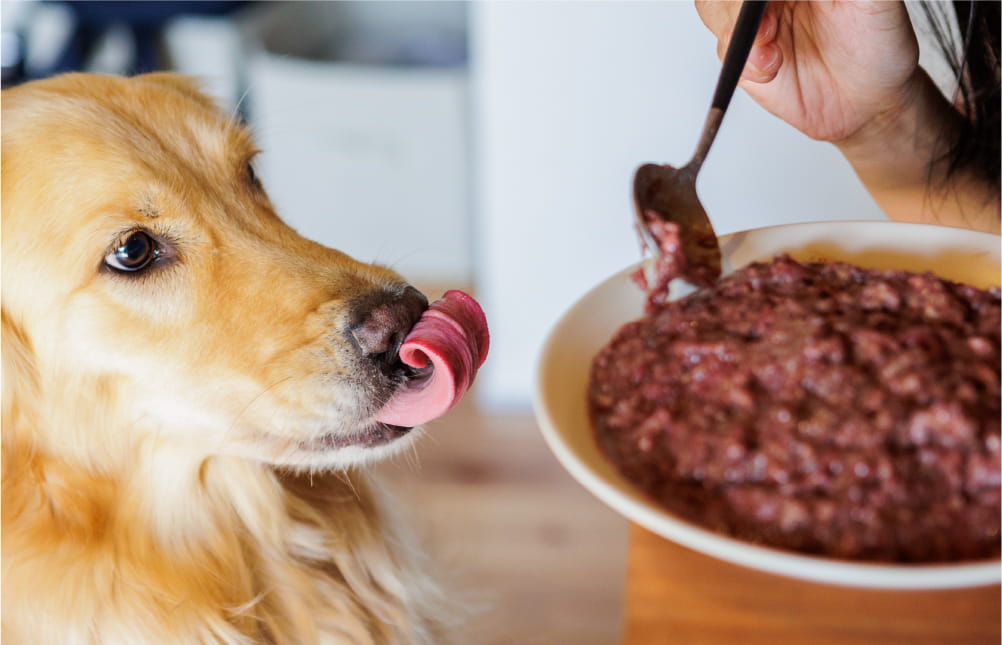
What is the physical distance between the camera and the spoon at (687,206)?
2.69 feet

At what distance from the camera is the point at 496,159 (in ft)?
6.43

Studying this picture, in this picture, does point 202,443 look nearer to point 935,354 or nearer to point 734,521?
point 734,521

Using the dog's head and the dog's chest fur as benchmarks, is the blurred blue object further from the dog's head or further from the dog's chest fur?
the dog's chest fur

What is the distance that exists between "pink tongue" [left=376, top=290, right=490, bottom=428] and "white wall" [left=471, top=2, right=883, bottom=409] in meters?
0.39

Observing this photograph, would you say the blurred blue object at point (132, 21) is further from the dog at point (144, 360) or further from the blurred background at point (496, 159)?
the dog at point (144, 360)

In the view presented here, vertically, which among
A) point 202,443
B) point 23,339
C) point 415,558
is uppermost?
point 23,339

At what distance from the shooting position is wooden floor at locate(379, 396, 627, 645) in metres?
1.96

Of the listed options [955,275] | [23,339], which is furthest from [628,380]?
[23,339]

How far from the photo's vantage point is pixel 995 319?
729 mm

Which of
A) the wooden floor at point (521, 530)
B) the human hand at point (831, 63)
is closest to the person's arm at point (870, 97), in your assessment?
the human hand at point (831, 63)

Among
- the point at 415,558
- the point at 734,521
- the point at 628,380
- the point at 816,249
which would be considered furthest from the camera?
the point at 415,558

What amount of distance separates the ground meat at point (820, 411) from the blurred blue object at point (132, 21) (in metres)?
2.84

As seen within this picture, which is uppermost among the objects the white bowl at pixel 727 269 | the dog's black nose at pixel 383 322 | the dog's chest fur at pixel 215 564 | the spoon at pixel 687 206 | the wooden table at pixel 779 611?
the spoon at pixel 687 206

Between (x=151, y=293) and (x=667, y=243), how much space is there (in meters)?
0.61
